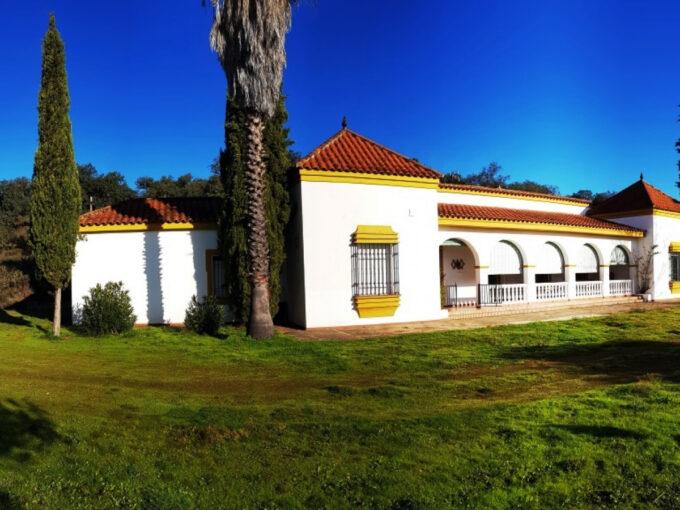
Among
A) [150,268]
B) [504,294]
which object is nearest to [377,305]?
[504,294]

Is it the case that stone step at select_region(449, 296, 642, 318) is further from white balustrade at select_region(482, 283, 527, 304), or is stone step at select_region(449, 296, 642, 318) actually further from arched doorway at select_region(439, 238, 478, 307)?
arched doorway at select_region(439, 238, 478, 307)

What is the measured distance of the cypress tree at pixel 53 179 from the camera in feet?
39.8

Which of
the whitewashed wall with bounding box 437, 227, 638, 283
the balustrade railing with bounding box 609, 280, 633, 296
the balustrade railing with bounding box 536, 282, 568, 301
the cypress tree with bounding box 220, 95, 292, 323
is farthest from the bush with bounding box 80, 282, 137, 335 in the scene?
the balustrade railing with bounding box 609, 280, 633, 296

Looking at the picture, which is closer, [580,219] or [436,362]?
[436,362]

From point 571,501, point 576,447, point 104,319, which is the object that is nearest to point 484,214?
point 104,319

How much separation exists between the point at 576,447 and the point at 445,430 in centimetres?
125

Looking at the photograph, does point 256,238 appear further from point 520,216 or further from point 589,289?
point 589,289

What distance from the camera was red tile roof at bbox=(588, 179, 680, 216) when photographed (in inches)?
930

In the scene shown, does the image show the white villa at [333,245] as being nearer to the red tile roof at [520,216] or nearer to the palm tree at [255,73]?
the red tile roof at [520,216]

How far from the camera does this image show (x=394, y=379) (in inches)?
310

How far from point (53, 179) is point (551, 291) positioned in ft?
58.0

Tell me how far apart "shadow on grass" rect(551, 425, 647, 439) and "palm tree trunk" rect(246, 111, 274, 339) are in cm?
792

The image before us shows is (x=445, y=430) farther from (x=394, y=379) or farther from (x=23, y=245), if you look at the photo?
(x=23, y=245)

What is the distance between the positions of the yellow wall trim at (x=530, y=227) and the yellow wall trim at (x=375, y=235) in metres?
2.55
